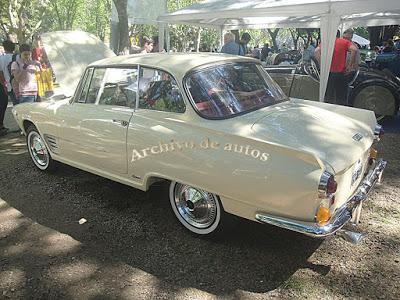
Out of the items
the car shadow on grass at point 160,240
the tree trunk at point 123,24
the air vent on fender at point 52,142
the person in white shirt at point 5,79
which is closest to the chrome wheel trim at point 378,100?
the car shadow on grass at point 160,240

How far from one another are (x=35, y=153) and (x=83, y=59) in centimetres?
302

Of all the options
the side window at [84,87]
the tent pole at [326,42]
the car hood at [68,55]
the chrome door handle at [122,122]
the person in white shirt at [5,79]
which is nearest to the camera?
the chrome door handle at [122,122]

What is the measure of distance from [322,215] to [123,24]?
9110 millimetres

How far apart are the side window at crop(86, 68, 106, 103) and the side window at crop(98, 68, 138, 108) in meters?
0.07

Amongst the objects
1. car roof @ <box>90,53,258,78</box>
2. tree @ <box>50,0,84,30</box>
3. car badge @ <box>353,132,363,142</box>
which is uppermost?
tree @ <box>50,0,84,30</box>

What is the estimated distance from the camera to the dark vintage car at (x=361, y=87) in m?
7.52

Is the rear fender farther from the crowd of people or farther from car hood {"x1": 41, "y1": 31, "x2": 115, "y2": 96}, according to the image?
car hood {"x1": 41, "y1": 31, "x2": 115, "y2": 96}

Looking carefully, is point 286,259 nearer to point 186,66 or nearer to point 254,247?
point 254,247

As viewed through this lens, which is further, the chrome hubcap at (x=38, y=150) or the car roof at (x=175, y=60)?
the chrome hubcap at (x=38, y=150)

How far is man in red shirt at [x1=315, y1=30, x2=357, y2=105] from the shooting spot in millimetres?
7547

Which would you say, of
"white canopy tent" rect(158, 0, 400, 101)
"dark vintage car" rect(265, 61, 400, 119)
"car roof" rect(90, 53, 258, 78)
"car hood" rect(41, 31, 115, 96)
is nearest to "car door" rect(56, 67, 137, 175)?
"car roof" rect(90, 53, 258, 78)

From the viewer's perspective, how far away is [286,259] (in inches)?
125

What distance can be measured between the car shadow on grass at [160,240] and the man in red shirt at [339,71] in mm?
4754

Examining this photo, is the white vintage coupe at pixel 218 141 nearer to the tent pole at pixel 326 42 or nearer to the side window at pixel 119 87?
the side window at pixel 119 87
